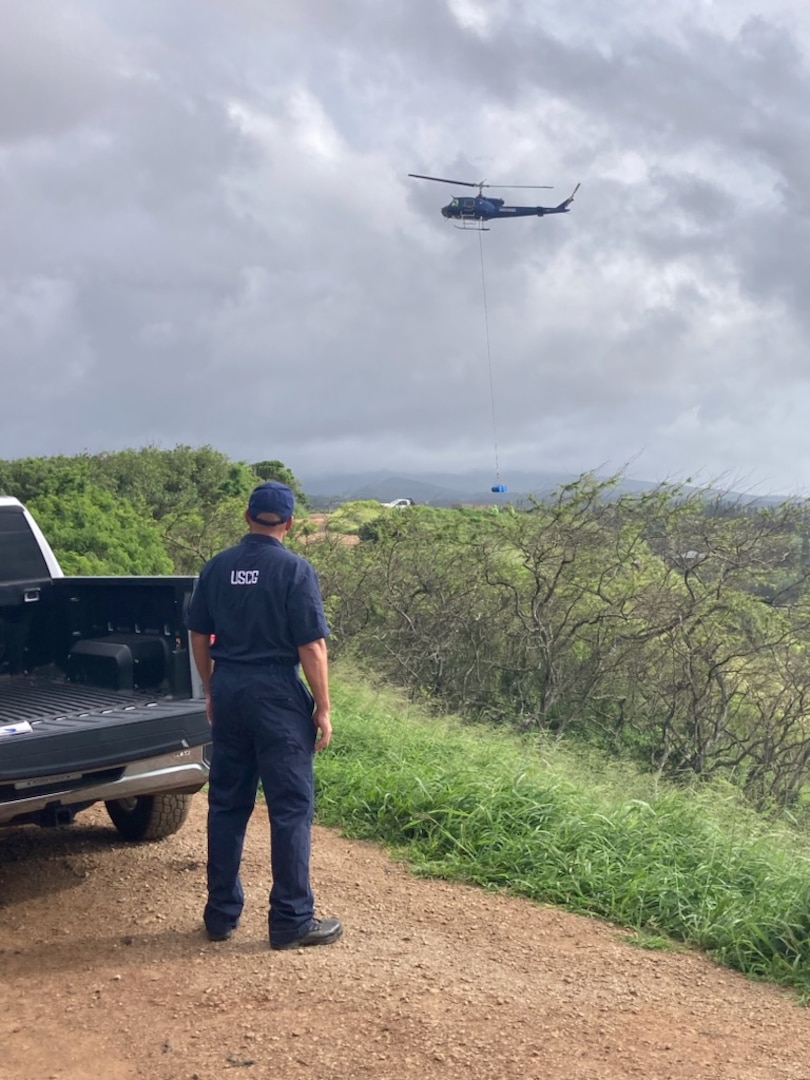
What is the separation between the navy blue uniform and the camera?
4.31 meters

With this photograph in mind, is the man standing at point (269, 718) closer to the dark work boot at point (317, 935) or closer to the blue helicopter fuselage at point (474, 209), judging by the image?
the dark work boot at point (317, 935)

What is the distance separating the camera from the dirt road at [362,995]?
342 centimetres

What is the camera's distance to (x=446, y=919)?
4.83 meters

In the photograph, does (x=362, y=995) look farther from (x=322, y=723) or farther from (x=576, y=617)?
(x=576, y=617)

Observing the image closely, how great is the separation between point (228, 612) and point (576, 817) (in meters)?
2.41

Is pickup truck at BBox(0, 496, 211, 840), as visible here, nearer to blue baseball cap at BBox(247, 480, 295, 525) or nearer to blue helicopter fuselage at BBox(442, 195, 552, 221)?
blue baseball cap at BBox(247, 480, 295, 525)

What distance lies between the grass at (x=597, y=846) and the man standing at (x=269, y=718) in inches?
51.4

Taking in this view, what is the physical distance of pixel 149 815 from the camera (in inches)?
224

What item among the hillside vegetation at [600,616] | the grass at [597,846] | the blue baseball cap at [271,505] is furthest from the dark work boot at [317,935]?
the hillside vegetation at [600,616]

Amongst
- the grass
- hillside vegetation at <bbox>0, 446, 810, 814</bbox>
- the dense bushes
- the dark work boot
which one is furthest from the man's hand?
the dense bushes

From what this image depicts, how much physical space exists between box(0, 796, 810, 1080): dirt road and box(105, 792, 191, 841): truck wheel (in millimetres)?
382

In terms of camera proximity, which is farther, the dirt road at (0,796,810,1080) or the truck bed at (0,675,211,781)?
the truck bed at (0,675,211,781)

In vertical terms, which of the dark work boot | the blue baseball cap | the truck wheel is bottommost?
the dark work boot

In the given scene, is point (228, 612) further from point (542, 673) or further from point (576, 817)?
point (542, 673)
